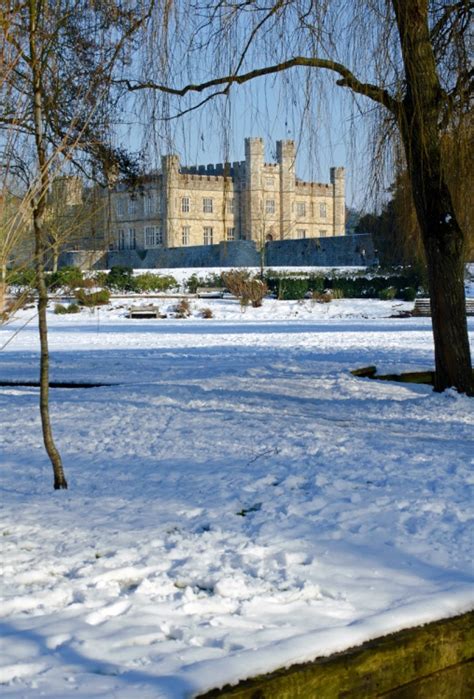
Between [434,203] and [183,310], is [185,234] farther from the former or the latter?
[434,203]

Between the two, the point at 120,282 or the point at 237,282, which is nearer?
the point at 237,282

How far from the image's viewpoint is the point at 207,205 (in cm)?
5544

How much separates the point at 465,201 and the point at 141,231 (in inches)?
1968

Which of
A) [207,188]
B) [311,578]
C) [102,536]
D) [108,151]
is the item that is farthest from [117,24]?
[207,188]

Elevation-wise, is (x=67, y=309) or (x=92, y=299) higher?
(x=92, y=299)

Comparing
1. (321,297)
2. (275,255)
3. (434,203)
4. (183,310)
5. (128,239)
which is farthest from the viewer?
(128,239)

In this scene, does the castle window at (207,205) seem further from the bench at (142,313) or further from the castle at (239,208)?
the bench at (142,313)

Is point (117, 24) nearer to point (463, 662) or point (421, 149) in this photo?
point (421, 149)

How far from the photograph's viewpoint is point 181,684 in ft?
7.80

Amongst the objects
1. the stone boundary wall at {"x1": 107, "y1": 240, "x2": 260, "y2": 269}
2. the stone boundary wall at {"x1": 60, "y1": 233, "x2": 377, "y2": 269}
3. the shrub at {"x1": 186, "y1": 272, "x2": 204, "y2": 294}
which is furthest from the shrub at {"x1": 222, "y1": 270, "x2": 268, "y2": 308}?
the stone boundary wall at {"x1": 107, "y1": 240, "x2": 260, "y2": 269}

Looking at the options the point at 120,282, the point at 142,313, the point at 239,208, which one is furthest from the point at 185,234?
the point at 142,313

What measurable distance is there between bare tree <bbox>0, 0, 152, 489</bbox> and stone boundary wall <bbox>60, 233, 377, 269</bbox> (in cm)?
3783

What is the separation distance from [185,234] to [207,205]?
2.24 m

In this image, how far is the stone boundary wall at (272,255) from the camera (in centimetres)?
4488
